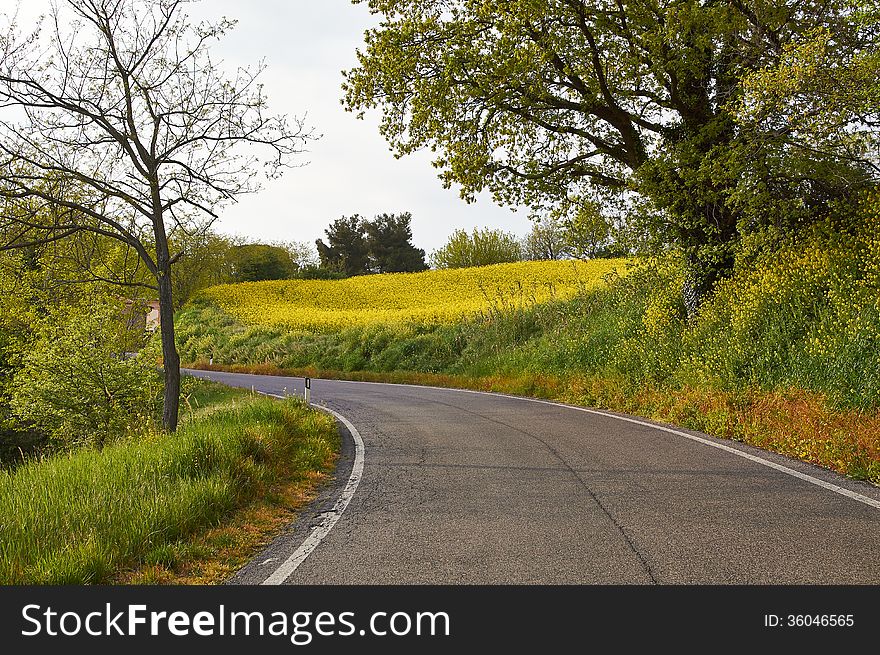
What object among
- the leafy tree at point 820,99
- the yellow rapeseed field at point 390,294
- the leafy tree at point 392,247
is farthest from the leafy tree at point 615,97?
the leafy tree at point 392,247

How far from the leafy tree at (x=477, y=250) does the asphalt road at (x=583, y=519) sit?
62.2 metres

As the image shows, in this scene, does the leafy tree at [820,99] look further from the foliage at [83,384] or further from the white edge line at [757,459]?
the foliage at [83,384]

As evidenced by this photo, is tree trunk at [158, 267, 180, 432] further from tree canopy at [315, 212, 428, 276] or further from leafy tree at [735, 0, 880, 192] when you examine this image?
tree canopy at [315, 212, 428, 276]

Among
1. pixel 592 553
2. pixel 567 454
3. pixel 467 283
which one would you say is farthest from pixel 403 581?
pixel 467 283

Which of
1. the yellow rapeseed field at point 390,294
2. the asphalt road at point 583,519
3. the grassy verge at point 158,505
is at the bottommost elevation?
the asphalt road at point 583,519

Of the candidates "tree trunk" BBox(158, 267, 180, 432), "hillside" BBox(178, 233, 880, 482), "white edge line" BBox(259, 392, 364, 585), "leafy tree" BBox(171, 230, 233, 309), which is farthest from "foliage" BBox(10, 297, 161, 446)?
"leafy tree" BBox(171, 230, 233, 309)

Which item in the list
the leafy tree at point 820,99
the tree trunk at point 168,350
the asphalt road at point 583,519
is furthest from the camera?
the tree trunk at point 168,350

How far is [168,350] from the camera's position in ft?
41.1

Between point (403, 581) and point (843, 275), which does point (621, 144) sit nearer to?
point (843, 275)

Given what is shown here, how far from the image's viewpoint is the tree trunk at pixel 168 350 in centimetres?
1231

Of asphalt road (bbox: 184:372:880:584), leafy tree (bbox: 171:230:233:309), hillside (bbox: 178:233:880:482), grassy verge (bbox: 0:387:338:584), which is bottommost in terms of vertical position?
asphalt road (bbox: 184:372:880:584)

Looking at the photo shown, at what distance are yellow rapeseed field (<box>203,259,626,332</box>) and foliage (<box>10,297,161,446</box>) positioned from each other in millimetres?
16264

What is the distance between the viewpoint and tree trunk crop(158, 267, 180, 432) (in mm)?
12312

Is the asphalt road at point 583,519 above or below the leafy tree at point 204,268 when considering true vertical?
below
